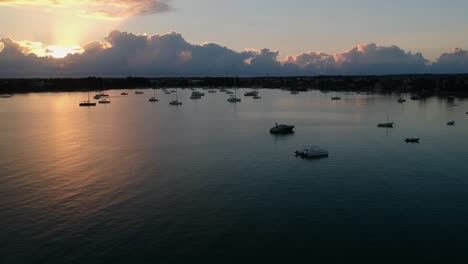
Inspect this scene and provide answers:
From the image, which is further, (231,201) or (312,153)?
(312,153)

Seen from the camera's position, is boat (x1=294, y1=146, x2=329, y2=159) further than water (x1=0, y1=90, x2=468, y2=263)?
Yes

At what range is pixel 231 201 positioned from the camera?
37.4 m

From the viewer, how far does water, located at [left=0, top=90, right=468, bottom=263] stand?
2748cm

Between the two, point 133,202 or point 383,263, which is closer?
point 383,263

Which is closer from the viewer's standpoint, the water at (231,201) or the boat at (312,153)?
the water at (231,201)

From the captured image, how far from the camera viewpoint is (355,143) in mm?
68750

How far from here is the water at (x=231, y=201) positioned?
2748 centimetres

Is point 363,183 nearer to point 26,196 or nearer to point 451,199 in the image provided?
point 451,199

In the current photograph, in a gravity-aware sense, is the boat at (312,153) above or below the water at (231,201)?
above

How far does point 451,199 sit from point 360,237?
47.0ft

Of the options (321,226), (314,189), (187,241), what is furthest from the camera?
(314,189)

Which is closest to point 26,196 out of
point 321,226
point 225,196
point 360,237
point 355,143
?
point 225,196

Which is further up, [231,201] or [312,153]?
[312,153]

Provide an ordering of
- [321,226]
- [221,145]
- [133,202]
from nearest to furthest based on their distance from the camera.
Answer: [321,226] → [133,202] → [221,145]
